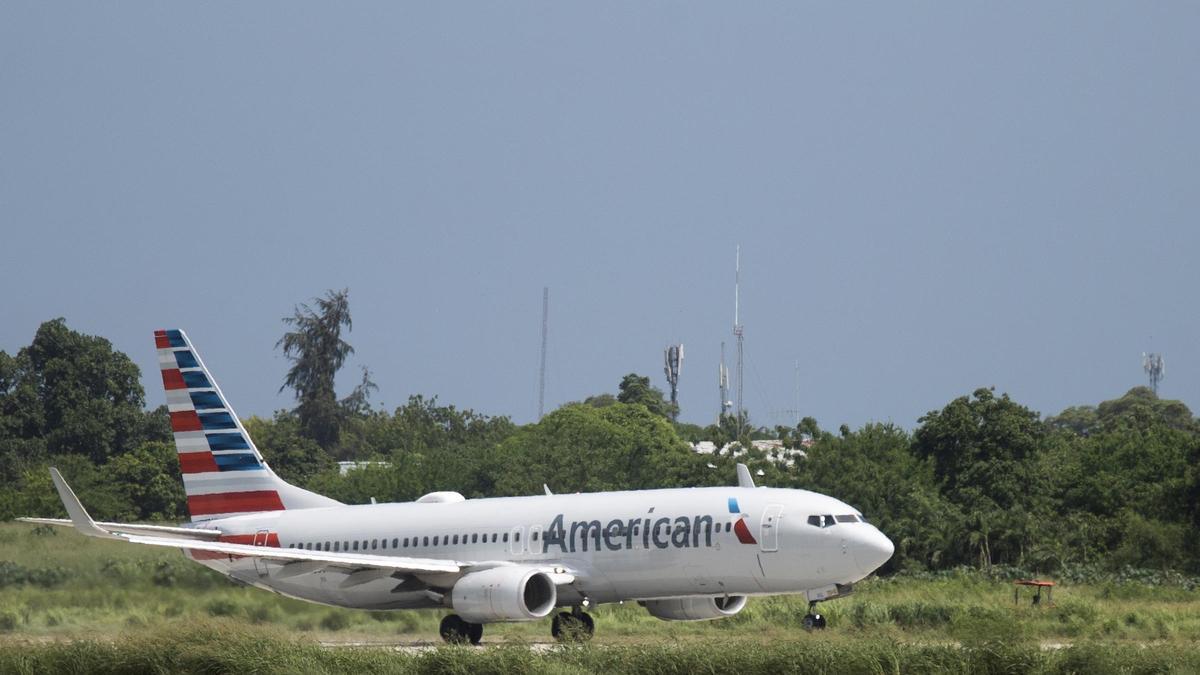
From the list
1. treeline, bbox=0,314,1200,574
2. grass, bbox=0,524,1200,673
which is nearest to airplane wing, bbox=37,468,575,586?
grass, bbox=0,524,1200,673

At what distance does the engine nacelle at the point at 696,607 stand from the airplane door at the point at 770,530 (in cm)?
242

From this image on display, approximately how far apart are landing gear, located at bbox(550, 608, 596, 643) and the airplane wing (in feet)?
2.91

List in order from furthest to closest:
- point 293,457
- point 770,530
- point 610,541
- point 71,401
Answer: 1. point 71,401
2. point 293,457
3. point 610,541
4. point 770,530

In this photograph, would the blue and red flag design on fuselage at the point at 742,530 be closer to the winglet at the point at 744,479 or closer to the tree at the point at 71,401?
the winglet at the point at 744,479

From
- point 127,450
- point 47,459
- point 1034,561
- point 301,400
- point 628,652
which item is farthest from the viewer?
point 301,400

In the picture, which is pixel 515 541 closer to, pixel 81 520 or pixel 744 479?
pixel 744 479

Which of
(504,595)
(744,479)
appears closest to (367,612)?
(504,595)

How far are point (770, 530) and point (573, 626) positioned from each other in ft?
14.7

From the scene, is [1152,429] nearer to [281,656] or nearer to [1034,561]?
[1034,561]

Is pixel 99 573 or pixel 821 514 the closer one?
pixel 821 514

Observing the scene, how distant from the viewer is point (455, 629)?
3616cm

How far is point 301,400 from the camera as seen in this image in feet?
491

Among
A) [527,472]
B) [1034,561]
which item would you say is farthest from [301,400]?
[1034,561]

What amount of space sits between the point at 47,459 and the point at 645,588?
78120 mm
